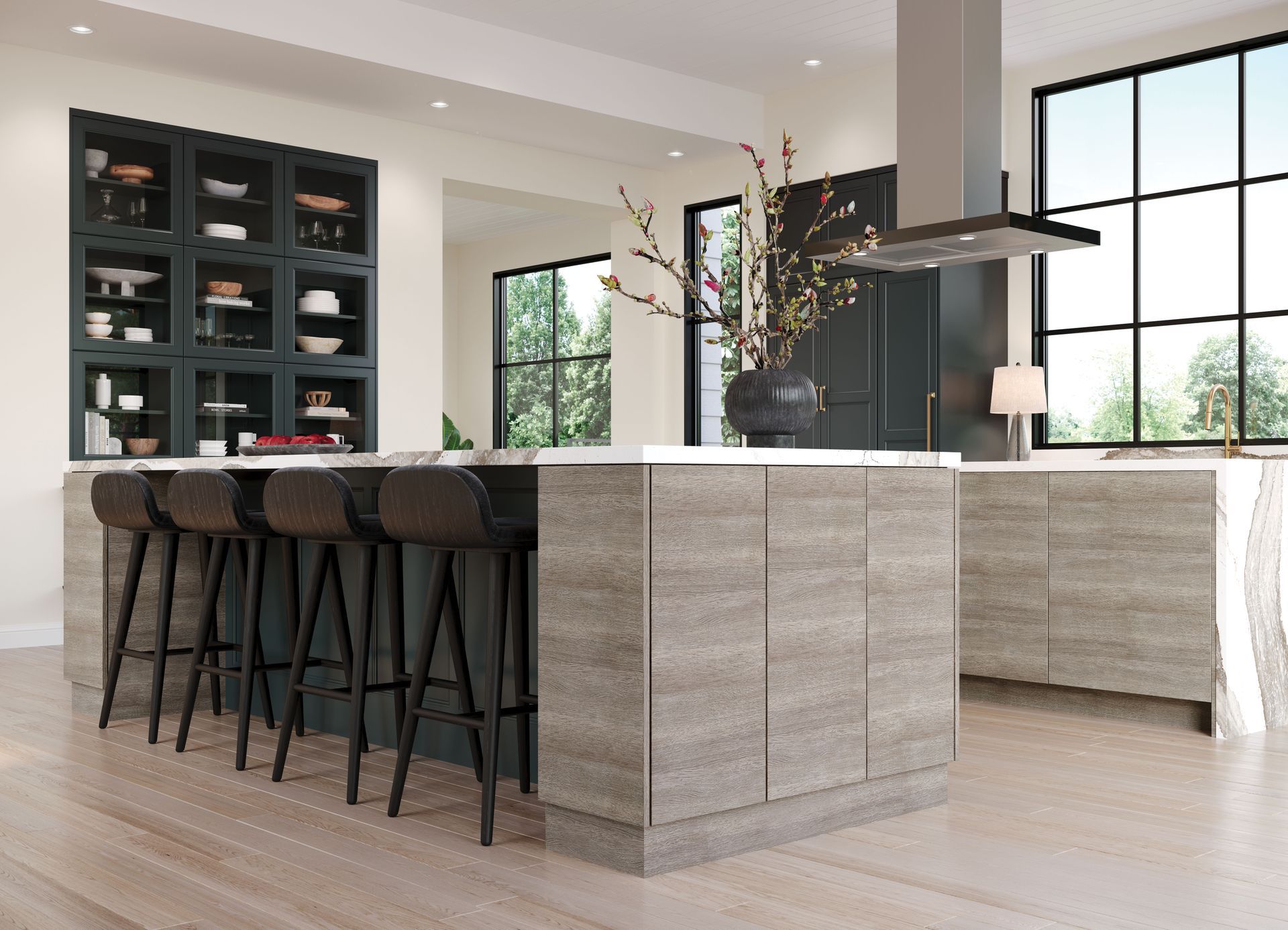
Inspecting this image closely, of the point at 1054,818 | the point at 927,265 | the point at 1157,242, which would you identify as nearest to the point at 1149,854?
the point at 1054,818

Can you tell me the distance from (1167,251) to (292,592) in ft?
16.5

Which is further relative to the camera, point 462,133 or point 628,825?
point 462,133

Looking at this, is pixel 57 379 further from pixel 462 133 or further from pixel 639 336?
pixel 639 336

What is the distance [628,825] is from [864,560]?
886 millimetres

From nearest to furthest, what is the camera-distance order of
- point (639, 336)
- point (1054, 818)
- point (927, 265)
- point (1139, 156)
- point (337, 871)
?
point (337, 871) < point (1054, 818) < point (927, 265) < point (1139, 156) < point (639, 336)

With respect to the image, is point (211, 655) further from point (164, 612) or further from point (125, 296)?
point (125, 296)

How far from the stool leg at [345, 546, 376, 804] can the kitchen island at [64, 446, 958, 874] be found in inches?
13.0

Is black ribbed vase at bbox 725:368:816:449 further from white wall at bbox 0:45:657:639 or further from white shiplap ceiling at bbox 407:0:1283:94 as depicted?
white wall at bbox 0:45:657:639

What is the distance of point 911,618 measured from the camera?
10.4 ft

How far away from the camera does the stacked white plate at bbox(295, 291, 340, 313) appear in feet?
24.4

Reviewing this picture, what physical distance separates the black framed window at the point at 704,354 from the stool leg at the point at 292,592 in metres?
4.92

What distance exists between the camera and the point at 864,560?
303 cm

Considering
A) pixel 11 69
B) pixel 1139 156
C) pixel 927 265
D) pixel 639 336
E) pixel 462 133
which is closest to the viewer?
pixel 927 265

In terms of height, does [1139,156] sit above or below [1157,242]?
above
